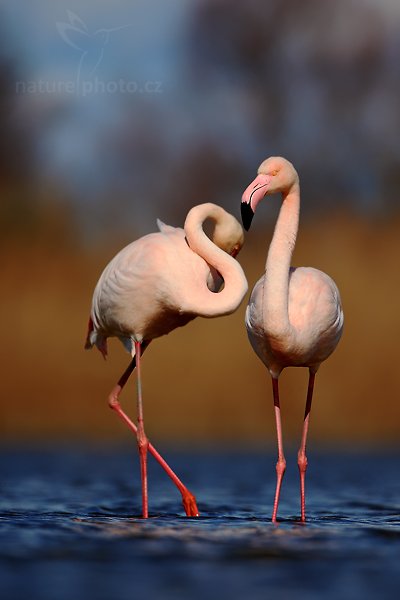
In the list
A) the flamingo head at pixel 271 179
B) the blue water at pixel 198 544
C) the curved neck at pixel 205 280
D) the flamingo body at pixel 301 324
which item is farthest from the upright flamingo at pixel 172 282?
the blue water at pixel 198 544

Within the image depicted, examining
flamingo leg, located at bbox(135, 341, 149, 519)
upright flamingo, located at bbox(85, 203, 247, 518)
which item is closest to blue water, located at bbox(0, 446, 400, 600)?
flamingo leg, located at bbox(135, 341, 149, 519)

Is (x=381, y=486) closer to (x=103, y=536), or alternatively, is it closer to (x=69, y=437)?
(x=103, y=536)

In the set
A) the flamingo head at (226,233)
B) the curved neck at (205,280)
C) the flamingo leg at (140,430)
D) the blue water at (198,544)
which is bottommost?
the blue water at (198,544)

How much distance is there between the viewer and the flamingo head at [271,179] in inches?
311

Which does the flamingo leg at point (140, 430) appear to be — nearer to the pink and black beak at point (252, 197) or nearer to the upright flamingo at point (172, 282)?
the upright flamingo at point (172, 282)

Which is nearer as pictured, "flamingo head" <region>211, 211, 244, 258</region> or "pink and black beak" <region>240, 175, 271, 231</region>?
"pink and black beak" <region>240, 175, 271, 231</region>

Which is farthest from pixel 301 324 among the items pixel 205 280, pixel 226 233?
pixel 226 233

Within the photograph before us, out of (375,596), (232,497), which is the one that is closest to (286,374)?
(232,497)

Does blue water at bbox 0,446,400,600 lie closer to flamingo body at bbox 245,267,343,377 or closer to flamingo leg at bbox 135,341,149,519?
flamingo leg at bbox 135,341,149,519

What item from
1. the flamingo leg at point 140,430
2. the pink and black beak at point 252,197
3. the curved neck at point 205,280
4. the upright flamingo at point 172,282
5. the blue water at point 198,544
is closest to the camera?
the blue water at point 198,544

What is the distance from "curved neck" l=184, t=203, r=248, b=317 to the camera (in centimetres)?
809

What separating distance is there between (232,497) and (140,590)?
594 cm

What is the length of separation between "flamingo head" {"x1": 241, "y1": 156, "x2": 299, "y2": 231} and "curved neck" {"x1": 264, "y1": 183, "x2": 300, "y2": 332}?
118 millimetres

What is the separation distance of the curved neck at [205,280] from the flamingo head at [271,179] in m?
0.53
